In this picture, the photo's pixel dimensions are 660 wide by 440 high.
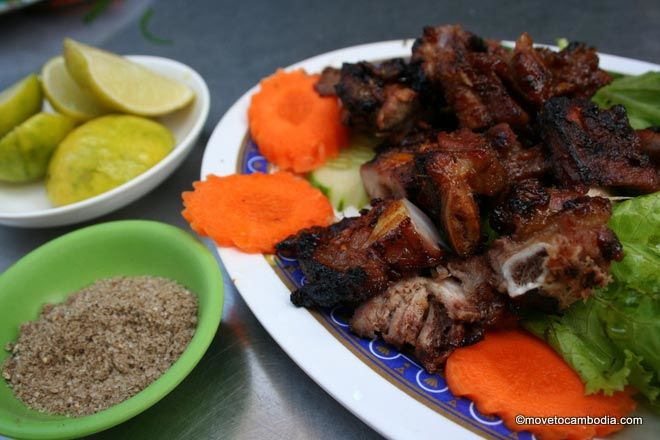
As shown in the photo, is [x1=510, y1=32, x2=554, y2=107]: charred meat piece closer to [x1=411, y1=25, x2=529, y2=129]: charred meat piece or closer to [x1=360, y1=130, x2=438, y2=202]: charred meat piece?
[x1=411, y1=25, x2=529, y2=129]: charred meat piece

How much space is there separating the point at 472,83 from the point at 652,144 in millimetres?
862

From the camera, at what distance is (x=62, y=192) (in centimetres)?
286

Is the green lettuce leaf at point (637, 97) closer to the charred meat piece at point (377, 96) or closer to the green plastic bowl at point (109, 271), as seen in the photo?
the charred meat piece at point (377, 96)

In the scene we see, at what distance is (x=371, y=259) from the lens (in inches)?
81.0

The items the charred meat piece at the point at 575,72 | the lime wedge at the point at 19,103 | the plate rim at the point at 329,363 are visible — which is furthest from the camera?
the lime wedge at the point at 19,103

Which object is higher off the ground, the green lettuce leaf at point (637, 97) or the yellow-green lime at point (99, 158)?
the green lettuce leaf at point (637, 97)

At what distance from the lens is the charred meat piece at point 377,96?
8.87 ft

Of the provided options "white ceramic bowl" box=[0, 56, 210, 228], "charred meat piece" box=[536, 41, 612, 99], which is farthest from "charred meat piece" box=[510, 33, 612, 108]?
"white ceramic bowl" box=[0, 56, 210, 228]

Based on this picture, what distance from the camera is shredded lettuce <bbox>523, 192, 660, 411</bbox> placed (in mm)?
1785

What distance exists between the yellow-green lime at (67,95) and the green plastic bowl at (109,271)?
1157 mm

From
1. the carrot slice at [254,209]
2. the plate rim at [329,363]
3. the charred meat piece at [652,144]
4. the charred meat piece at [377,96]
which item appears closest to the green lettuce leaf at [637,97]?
the charred meat piece at [652,144]

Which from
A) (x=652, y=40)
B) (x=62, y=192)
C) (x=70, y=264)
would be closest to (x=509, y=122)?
(x=70, y=264)

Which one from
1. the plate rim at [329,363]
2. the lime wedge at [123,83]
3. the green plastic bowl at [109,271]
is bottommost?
the green plastic bowl at [109,271]

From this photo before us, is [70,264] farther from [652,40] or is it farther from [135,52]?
[652,40]
